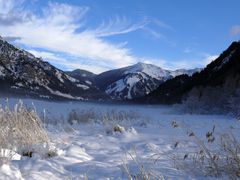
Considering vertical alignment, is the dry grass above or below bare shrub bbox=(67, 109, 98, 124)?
below

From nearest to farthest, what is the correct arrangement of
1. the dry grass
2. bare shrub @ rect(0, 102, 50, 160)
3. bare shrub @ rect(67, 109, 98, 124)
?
the dry grass → bare shrub @ rect(0, 102, 50, 160) → bare shrub @ rect(67, 109, 98, 124)

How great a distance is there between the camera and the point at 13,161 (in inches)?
208

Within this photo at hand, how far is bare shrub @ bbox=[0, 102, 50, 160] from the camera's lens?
5945 millimetres

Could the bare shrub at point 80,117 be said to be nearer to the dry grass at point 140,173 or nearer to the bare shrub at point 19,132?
the bare shrub at point 19,132

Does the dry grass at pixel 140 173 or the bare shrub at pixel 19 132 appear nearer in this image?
the dry grass at pixel 140 173

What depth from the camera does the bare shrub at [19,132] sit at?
5.95 metres

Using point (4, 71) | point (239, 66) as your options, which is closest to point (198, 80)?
point (239, 66)

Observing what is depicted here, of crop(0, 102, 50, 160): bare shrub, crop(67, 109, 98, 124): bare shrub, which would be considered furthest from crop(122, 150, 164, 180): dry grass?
crop(67, 109, 98, 124): bare shrub

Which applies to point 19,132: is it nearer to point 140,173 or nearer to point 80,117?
point 140,173

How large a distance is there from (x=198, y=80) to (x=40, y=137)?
9443 centimetres

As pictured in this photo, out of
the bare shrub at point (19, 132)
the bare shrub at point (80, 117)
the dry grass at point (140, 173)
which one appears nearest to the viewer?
the dry grass at point (140, 173)

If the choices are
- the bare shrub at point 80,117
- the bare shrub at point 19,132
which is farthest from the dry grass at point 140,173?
the bare shrub at point 80,117

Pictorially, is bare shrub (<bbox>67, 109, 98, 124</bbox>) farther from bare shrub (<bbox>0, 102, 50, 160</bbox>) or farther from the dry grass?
the dry grass

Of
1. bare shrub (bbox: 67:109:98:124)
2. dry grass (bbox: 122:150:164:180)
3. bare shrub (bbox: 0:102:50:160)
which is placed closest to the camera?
dry grass (bbox: 122:150:164:180)
